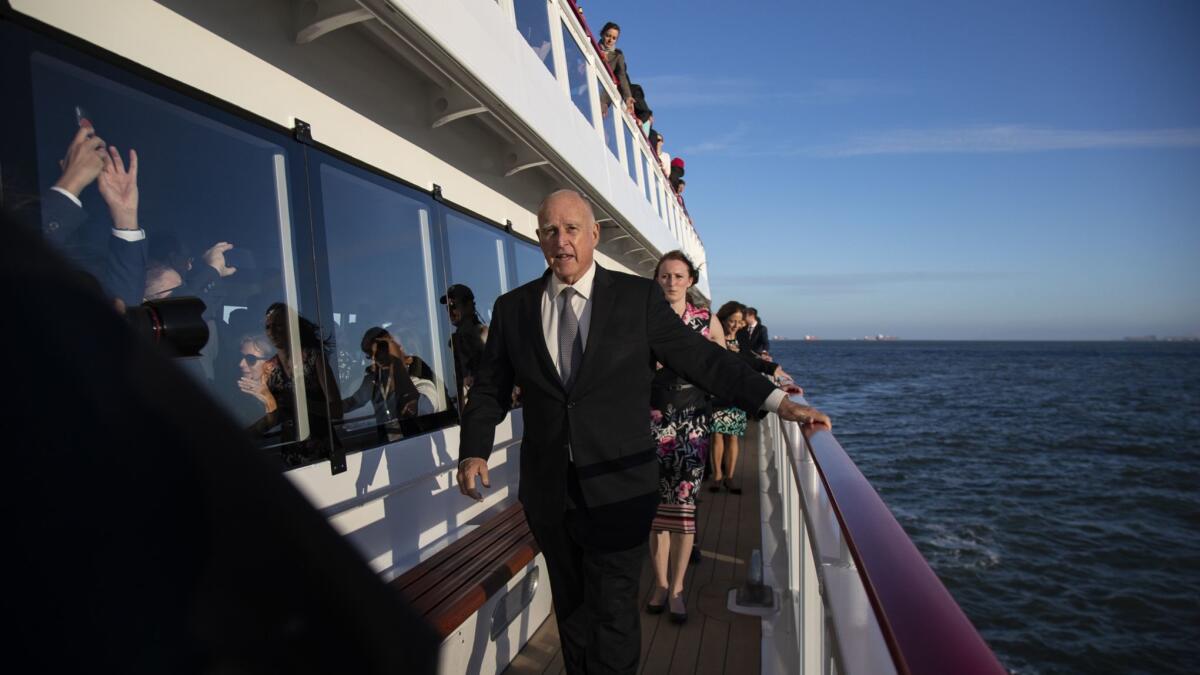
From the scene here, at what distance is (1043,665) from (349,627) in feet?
35.5

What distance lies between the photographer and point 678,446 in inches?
139

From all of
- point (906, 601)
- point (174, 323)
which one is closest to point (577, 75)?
point (174, 323)

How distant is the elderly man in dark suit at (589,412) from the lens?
7.21 ft

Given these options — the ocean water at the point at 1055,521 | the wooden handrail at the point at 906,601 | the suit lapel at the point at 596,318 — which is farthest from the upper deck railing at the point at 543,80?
the ocean water at the point at 1055,521

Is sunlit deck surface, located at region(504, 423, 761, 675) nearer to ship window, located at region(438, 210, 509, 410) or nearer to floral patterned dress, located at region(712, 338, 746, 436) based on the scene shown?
floral patterned dress, located at region(712, 338, 746, 436)

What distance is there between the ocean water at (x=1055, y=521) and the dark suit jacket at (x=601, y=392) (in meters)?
8.89

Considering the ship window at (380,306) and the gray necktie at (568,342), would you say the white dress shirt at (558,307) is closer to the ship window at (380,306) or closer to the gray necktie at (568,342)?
the gray necktie at (568,342)

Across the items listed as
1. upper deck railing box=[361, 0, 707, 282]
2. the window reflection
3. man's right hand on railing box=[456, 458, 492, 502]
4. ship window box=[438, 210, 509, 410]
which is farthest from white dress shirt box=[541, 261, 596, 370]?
ship window box=[438, 210, 509, 410]

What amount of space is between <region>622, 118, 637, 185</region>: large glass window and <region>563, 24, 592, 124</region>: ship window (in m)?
2.20

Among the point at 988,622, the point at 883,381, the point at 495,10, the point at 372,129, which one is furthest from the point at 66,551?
the point at 883,381

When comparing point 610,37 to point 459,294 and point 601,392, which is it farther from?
point 601,392

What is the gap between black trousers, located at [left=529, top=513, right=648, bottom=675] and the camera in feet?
7.32

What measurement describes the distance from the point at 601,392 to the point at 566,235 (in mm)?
542

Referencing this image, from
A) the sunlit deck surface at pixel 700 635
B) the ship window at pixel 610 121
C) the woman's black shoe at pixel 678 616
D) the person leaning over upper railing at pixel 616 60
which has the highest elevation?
the person leaning over upper railing at pixel 616 60
